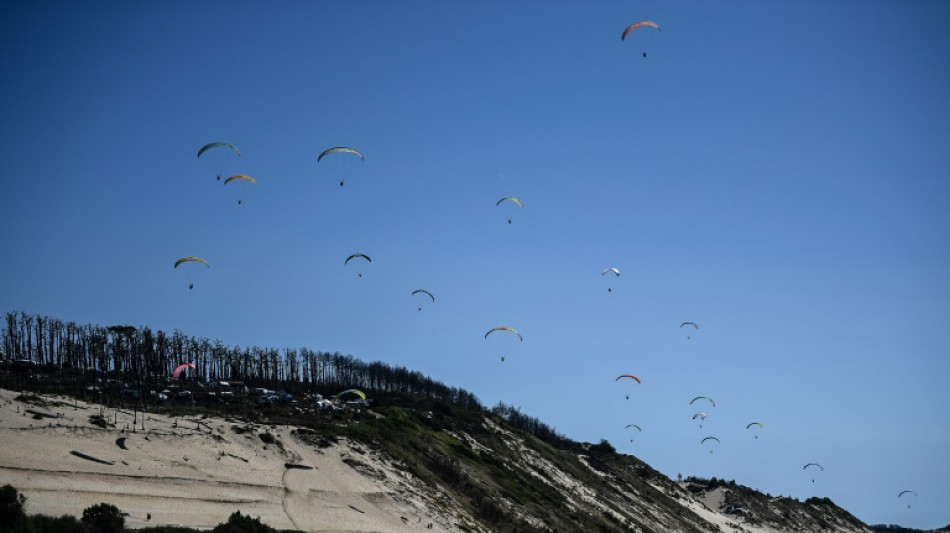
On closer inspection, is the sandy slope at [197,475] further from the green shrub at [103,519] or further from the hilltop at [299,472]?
the green shrub at [103,519]

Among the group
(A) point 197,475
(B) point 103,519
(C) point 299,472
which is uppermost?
(A) point 197,475

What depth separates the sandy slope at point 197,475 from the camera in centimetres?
4191

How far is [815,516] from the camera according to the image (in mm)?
140750

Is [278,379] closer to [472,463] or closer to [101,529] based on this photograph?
[472,463]

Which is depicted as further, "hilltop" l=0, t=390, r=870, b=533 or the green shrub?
"hilltop" l=0, t=390, r=870, b=533

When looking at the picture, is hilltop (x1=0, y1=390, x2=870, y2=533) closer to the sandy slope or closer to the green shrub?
the sandy slope

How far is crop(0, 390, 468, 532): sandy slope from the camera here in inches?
1650

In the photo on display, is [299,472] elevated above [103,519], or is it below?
above

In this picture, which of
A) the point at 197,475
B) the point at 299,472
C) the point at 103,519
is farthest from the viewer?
the point at 299,472

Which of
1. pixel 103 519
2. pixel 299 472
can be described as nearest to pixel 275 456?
pixel 299 472

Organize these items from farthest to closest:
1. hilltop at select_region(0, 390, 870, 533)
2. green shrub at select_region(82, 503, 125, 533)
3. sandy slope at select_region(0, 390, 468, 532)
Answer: hilltop at select_region(0, 390, 870, 533) < sandy slope at select_region(0, 390, 468, 532) < green shrub at select_region(82, 503, 125, 533)

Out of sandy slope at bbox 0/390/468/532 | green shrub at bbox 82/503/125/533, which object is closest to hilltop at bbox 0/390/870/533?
sandy slope at bbox 0/390/468/532

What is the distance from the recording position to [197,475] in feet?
161

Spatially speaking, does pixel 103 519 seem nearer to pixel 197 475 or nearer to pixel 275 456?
pixel 197 475
